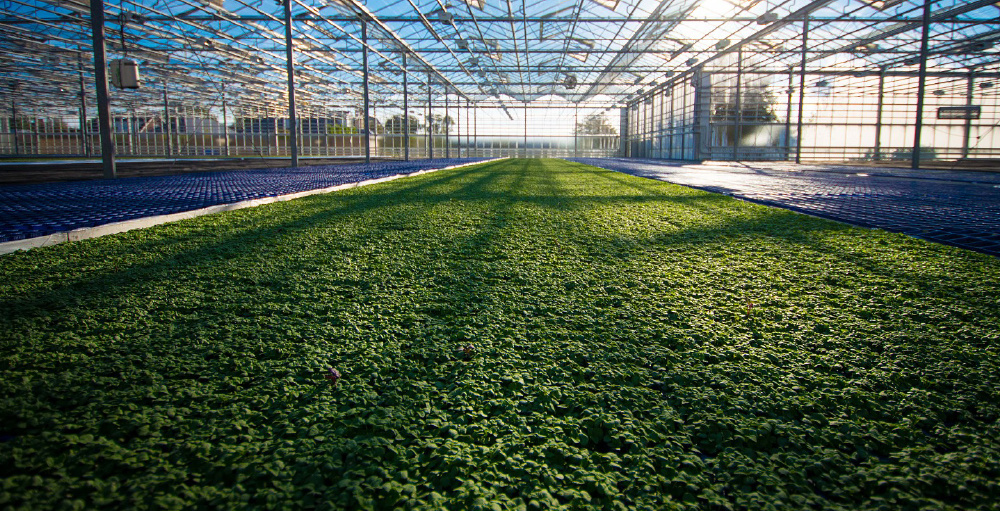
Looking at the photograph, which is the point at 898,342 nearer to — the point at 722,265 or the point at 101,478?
the point at 722,265

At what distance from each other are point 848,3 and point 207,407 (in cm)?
2156

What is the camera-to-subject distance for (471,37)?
21.3 m

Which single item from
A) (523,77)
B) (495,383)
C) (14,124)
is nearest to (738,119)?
(523,77)

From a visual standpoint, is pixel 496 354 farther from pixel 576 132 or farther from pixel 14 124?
pixel 14 124

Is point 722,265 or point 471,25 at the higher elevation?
point 471,25

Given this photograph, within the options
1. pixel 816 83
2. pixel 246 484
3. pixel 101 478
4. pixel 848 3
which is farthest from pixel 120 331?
pixel 816 83

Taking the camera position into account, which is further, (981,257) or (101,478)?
(981,257)

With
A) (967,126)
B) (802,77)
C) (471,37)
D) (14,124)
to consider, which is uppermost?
(471,37)

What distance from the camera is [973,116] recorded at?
28859mm

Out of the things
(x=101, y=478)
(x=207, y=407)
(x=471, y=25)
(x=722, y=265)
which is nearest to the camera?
(x=101, y=478)

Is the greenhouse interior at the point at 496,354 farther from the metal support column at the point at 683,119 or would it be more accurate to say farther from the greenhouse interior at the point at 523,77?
the metal support column at the point at 683,119

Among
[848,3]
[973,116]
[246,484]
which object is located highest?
[848,3]

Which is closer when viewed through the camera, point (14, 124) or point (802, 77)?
point (802, 77)

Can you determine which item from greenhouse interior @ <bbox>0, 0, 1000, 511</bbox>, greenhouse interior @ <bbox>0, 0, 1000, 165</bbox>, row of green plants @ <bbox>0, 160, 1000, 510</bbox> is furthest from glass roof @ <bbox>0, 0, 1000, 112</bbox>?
row of green plants @ <bbox>0, 160, 1000, 510</bbox>
